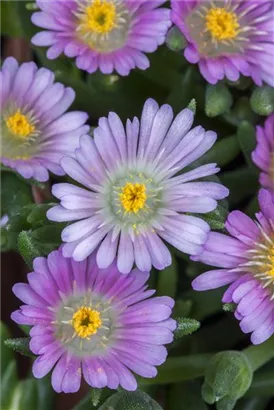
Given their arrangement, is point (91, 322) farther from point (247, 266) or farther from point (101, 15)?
point (101, 15)

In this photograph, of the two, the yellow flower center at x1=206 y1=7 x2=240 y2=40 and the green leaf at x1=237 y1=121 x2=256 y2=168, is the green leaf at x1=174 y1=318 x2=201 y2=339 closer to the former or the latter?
the green leaf at x1=237 y1=121 x2=256 y2=168

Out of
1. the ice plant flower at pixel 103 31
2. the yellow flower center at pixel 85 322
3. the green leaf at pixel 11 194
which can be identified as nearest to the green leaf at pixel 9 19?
the ice plant flower at pixel 103 31

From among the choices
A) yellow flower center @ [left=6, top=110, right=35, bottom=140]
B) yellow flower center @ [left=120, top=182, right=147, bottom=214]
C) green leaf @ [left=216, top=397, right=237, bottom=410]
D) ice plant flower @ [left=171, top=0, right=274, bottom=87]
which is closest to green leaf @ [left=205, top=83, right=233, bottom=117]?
ice plant flower @ [left=171, top=0, right=274, bottom=87]

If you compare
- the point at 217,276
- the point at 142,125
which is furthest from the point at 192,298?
the point at 142,125

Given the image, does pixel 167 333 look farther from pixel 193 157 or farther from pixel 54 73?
pixel 54 73

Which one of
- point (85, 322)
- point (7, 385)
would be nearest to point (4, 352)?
point (7, 385)

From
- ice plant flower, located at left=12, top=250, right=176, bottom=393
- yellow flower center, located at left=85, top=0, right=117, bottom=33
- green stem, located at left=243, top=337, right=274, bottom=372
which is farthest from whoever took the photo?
yellow flower center, located at left=85, top=0, right=117, bottom=33

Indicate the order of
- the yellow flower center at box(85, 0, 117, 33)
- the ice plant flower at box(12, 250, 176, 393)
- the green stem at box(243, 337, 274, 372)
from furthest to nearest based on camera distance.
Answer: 1. the yellow flower center at box(85, 0, 117, 33)
2. the green stem at box(243, 337, 274, 372)
3. the ice plant flower at box(12, 250, 176, 393)
